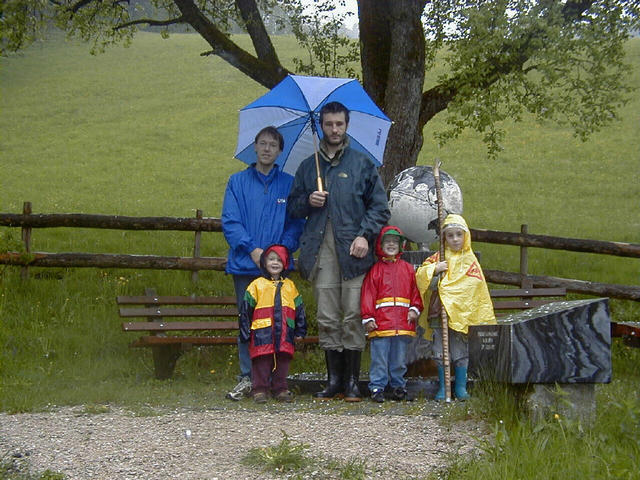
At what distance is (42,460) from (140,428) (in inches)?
32.2

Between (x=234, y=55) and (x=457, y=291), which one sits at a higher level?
(x=234, y=55)

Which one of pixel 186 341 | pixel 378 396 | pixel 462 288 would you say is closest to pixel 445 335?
pixel 462 288

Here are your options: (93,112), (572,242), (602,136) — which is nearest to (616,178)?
(602,136)

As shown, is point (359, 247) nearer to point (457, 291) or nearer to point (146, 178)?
point (457, 291)

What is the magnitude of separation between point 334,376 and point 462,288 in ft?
3.84

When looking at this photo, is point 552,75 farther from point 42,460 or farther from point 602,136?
point 602,136

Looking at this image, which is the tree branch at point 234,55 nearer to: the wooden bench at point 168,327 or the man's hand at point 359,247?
the wooden bench at point 168,327

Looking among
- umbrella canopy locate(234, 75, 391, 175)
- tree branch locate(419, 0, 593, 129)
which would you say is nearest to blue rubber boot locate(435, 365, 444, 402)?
A: umbrella canopy locate(234, 75, 391, 175)

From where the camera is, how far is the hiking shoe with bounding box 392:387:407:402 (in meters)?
6.32

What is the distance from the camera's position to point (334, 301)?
6410 millimetres

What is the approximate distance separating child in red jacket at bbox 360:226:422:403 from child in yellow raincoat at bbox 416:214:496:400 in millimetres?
172

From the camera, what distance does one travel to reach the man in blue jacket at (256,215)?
259 inches

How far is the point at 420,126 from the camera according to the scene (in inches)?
412

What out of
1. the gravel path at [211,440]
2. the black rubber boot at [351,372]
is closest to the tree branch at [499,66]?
the black rubber boot at [351,372]
